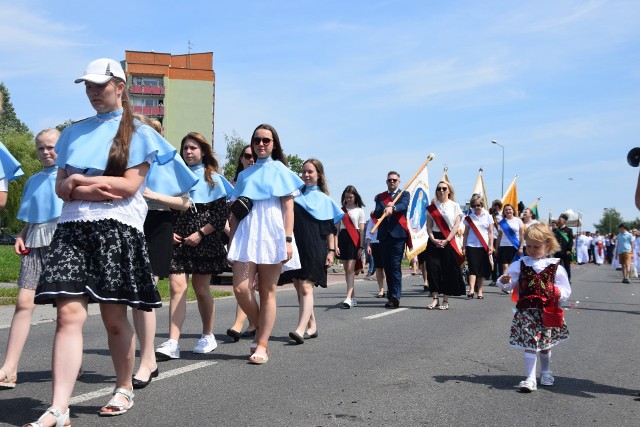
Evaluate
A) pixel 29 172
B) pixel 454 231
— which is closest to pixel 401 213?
pixel 454 231

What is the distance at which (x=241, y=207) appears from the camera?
7.07m

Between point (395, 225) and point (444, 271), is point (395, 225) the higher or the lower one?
the higher one

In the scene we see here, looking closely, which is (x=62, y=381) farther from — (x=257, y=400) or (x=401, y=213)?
(x=401, y=213)

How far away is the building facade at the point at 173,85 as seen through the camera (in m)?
108

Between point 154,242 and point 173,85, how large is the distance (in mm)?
106175

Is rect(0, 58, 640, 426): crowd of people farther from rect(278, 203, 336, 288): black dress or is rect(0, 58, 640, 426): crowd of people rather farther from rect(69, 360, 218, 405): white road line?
rect(69, 360, 218, 405): white road line

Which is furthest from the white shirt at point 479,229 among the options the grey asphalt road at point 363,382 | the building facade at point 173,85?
the building facade at point 173,85

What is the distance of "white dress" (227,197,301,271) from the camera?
23.1ft

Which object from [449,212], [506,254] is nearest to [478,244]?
[506,254]

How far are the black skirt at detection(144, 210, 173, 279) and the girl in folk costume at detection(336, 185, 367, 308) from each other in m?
7.48

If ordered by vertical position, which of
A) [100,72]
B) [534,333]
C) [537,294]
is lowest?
[534,333]

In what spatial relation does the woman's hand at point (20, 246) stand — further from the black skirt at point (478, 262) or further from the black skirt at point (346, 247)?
the black skirt at point (478, 262)

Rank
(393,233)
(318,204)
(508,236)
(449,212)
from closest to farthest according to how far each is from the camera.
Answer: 1. (318,204)
2. (393,233)
3. (449,212)
4. (508,236)

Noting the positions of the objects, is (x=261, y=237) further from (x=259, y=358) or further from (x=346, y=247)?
(x=346, y=247)
